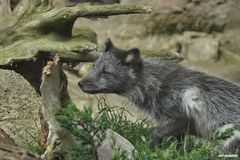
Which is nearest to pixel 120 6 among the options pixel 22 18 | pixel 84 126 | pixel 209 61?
A: pixel 22 18

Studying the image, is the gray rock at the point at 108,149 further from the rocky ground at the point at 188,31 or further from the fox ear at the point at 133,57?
the rocky ground at the point at 188,31

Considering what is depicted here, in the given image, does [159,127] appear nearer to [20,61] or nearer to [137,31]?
[20,61]

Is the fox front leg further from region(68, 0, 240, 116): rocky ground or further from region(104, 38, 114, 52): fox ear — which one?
→ region(68, 0, 240, 116): rocky ground

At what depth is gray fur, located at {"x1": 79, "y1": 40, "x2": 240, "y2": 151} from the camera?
7672 mm

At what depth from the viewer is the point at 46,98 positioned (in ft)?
22.7

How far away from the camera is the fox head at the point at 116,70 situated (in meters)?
7.87

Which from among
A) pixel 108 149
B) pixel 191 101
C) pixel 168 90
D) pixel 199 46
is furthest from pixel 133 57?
pixel 199 46

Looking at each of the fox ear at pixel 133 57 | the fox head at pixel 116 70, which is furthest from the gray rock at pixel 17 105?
the fox ear at pixel 133 57

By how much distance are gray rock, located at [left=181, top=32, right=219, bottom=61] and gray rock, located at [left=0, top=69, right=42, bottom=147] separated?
17.0 ft

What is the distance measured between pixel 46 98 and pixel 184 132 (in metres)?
1.42

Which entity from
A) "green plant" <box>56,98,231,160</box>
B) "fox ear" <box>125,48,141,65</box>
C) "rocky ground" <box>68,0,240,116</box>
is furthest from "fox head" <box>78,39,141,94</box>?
"rocky ground" <box>68,0,240,116</box>

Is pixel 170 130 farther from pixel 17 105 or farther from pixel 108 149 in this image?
pixel 17 105

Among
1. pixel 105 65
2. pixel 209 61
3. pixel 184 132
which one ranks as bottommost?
pixel 209 61

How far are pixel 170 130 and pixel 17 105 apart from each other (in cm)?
153
